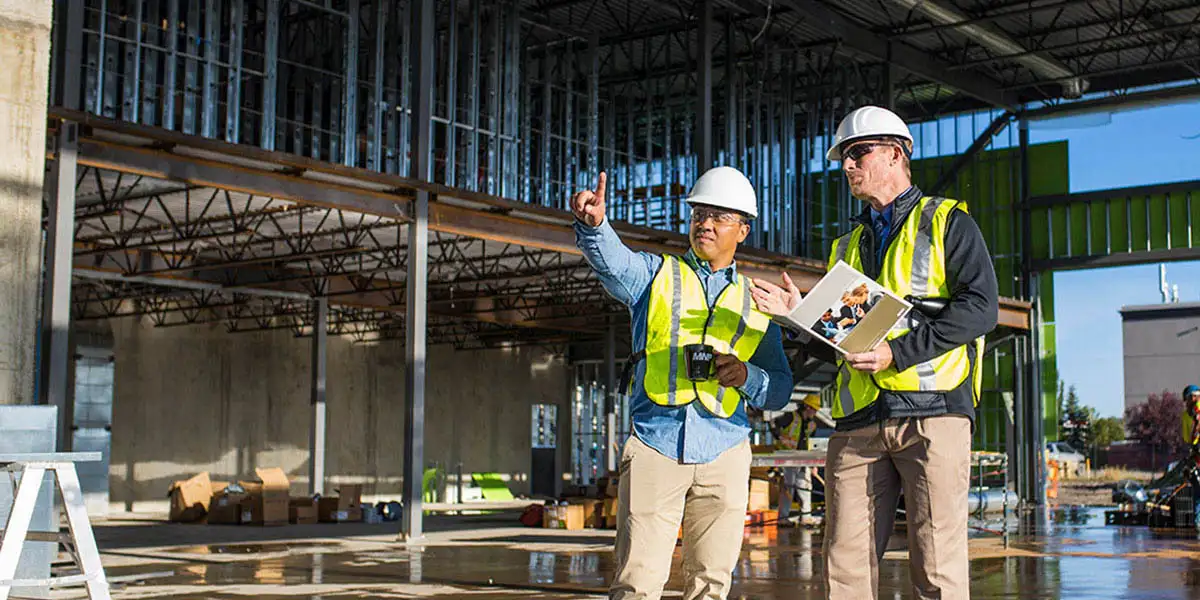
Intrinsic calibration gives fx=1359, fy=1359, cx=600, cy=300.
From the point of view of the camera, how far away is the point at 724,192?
5230 mm

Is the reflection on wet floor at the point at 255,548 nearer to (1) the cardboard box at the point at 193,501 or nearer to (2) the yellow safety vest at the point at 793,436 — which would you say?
(2) the yellow safety vest at the point at 793,436

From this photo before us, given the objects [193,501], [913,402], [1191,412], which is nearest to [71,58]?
[913,402]

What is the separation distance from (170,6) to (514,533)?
935cm

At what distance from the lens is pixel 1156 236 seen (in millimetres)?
33250

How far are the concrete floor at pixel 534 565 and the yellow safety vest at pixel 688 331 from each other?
556 centimetres

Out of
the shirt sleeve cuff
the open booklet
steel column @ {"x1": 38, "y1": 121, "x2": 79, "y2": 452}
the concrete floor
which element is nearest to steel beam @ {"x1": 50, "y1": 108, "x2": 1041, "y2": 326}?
steel column @ {"x1": 38, "y1": 121, "x2": 79, "y2": 452}

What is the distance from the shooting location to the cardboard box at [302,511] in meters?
24.8

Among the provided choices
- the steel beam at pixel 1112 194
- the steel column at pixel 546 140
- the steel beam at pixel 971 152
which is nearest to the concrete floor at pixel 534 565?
the steel column at pixel 546 140

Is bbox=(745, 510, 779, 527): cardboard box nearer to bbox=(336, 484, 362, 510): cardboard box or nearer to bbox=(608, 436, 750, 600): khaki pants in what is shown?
bbox=(336, 484, 362, 510): cardboard box

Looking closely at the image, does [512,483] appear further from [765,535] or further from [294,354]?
[765,535]

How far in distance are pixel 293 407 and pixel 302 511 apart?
14.2 metres

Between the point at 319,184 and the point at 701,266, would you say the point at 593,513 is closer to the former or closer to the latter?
the point at 319,184

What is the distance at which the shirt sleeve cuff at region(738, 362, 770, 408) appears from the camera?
5.05 meters

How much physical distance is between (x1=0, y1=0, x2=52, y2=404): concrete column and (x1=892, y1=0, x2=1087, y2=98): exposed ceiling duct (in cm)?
1846
